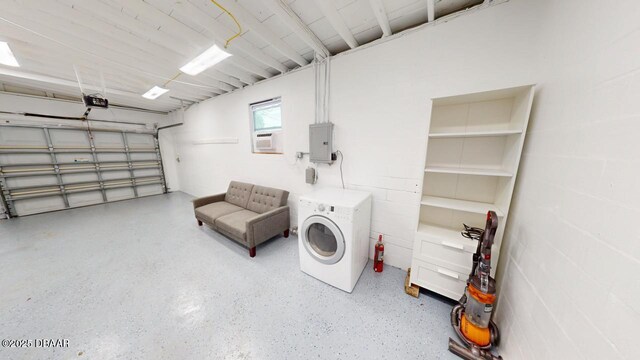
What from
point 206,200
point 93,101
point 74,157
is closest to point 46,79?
point 93,101

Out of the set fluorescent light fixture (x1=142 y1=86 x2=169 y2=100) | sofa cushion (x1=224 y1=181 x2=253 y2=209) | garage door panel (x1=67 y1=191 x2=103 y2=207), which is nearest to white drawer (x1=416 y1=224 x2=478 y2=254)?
sofa cushion (x1=224 y1=181 x2=253 y2=209)

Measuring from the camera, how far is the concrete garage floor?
1.33m

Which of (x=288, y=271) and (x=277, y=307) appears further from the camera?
(x=288, y=271)

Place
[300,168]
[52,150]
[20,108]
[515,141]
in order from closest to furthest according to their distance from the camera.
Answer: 1. [515,141]
2. [300,168]
3. [20,108]
4. [52,150]

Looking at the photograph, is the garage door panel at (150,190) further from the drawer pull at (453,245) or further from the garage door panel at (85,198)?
the drawer pull at (453,245)

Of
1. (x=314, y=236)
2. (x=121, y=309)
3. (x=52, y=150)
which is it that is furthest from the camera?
(x=52, y=150)

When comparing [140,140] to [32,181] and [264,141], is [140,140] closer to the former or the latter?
[32,181]

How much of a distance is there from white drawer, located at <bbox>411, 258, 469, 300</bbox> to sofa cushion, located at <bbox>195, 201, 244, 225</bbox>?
2808 mm

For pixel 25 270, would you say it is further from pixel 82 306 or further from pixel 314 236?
pixel 314 236

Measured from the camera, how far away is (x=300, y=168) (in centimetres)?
283

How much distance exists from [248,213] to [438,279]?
2670 millimetres

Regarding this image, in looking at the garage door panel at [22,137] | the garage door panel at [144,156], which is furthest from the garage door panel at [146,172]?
the garage door panel at [22,137]

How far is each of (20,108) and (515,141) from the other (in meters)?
8.26

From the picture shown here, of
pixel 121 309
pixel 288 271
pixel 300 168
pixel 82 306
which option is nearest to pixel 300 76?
pixel 300 168
